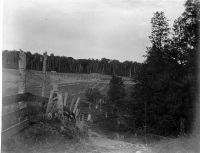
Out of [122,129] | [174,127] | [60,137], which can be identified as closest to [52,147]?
[60,137]

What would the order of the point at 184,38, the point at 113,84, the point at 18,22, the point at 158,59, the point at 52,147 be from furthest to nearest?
the point at 113,84
the point at 158,59
the point at 184,38
the point at 52,147
the point at 18,22

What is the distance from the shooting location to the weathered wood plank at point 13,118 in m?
5.63

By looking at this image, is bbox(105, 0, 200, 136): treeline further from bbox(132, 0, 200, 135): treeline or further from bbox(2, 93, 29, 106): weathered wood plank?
bbox(2, 93, 29, 106): weathered wood plank

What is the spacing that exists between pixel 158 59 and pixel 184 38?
3467 millimetres

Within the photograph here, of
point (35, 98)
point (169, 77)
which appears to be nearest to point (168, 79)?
point (169, 77)

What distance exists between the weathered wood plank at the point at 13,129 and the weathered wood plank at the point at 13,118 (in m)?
0.11

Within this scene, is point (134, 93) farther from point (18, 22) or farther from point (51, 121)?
point (18, 22)

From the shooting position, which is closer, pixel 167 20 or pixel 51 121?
pixel 51 121

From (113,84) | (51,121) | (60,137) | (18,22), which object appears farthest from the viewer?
(113,84)

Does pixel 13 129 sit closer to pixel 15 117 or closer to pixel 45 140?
pixel 15 117

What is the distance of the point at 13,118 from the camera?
6.02 meters

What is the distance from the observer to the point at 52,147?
6.16 metres

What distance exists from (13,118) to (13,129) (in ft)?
0.98

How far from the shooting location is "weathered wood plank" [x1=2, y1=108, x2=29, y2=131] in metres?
5.63
